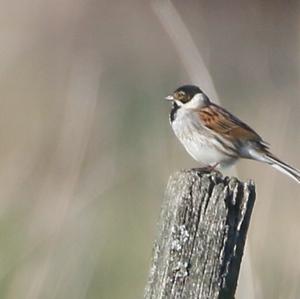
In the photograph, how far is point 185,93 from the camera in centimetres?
510

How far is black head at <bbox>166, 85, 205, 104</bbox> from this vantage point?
506cm

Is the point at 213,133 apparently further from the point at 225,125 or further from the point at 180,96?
the point at 180,96

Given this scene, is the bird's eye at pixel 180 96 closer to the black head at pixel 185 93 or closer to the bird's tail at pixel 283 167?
the black head at pixel 185 93

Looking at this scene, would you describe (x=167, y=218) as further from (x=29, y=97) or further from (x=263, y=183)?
(x=29, y=97)

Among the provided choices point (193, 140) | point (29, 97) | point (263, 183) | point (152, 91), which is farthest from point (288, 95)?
point (193, 140)

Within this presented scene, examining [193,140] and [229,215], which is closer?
[229,215]

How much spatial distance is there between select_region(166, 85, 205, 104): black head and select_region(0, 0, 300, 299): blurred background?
0.28 ft

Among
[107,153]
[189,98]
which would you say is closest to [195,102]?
[189,98]

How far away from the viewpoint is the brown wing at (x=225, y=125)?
16.5ft

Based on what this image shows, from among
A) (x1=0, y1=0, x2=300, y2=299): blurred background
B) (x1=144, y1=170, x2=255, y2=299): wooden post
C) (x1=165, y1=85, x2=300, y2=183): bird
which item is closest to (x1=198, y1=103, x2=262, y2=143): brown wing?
(x1=165, y1=85, x2=300, y2=183): bird

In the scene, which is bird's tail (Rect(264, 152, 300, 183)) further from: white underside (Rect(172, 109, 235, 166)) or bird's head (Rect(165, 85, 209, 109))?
bird's head (Rect(165, 85, 209, 109))

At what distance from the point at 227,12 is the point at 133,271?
349 inches

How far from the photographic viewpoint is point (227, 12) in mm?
14539

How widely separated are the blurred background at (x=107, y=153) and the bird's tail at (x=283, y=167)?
161 millimetres
